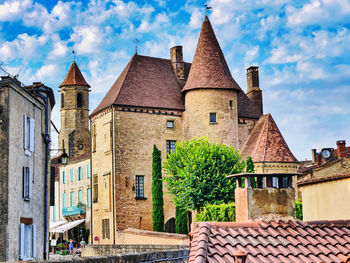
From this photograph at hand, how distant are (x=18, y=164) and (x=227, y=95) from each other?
88.1 feet

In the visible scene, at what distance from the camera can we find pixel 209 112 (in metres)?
43.2

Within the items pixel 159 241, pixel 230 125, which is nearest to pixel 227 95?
pixel 230 125

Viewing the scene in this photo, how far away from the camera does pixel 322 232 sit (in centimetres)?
919

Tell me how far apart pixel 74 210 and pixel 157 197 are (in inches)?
850

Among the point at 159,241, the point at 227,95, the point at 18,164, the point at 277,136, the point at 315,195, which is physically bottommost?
the point at 159,241

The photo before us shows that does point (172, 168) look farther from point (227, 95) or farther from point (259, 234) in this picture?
point (259, 234)

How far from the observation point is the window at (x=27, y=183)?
19859 millimetres

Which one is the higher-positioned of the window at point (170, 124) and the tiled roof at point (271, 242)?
the window at point (170, 124)

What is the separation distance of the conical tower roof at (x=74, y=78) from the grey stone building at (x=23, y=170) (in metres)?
52.6

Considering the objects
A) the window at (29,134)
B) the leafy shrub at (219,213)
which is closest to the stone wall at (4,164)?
the window at (29,134)

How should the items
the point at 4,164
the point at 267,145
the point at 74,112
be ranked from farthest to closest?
the point at 74,112 → the point at 267,145 → the point at 4,164

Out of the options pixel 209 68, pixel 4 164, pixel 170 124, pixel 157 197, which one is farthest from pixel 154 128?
pixel 4 164

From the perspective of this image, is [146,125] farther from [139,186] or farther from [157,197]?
[157,197]

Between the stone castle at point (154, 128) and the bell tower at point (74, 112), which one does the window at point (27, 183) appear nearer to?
the stone castle at point (154, 128)
